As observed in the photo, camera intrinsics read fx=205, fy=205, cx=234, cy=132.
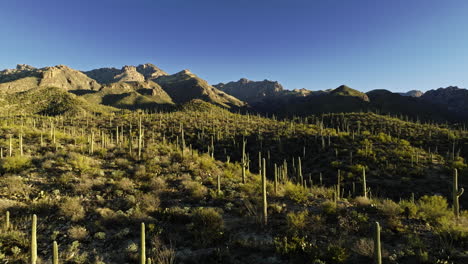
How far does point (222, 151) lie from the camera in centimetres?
2822

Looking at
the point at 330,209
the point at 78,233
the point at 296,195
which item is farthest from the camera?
the point at 296,195

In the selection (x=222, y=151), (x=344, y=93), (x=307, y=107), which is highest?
(x=344, y=93)

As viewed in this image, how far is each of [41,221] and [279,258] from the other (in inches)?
304

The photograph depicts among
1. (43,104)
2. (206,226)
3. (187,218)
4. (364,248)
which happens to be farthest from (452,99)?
(43,104)

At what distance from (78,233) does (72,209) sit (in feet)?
5.02

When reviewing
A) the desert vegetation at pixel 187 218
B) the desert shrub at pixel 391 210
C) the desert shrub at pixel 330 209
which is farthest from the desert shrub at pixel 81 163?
the desert shrub at pixel 391 210

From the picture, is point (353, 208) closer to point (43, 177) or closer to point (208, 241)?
point (208, 241)

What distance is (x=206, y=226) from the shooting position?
714 centimetres

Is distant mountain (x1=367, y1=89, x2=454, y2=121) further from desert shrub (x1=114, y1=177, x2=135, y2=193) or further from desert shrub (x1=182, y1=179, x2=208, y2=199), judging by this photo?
desert shrub (x1=114, y1=177, x2=135, y2=193)

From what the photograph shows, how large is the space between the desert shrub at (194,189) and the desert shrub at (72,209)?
166 inches

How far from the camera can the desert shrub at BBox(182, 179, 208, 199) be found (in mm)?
9656

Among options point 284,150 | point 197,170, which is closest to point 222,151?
point 284,150

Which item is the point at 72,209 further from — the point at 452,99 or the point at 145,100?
the point at 452,99

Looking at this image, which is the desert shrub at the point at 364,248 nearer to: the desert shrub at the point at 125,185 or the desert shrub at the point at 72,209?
the desert shrub at the point at 72,209
